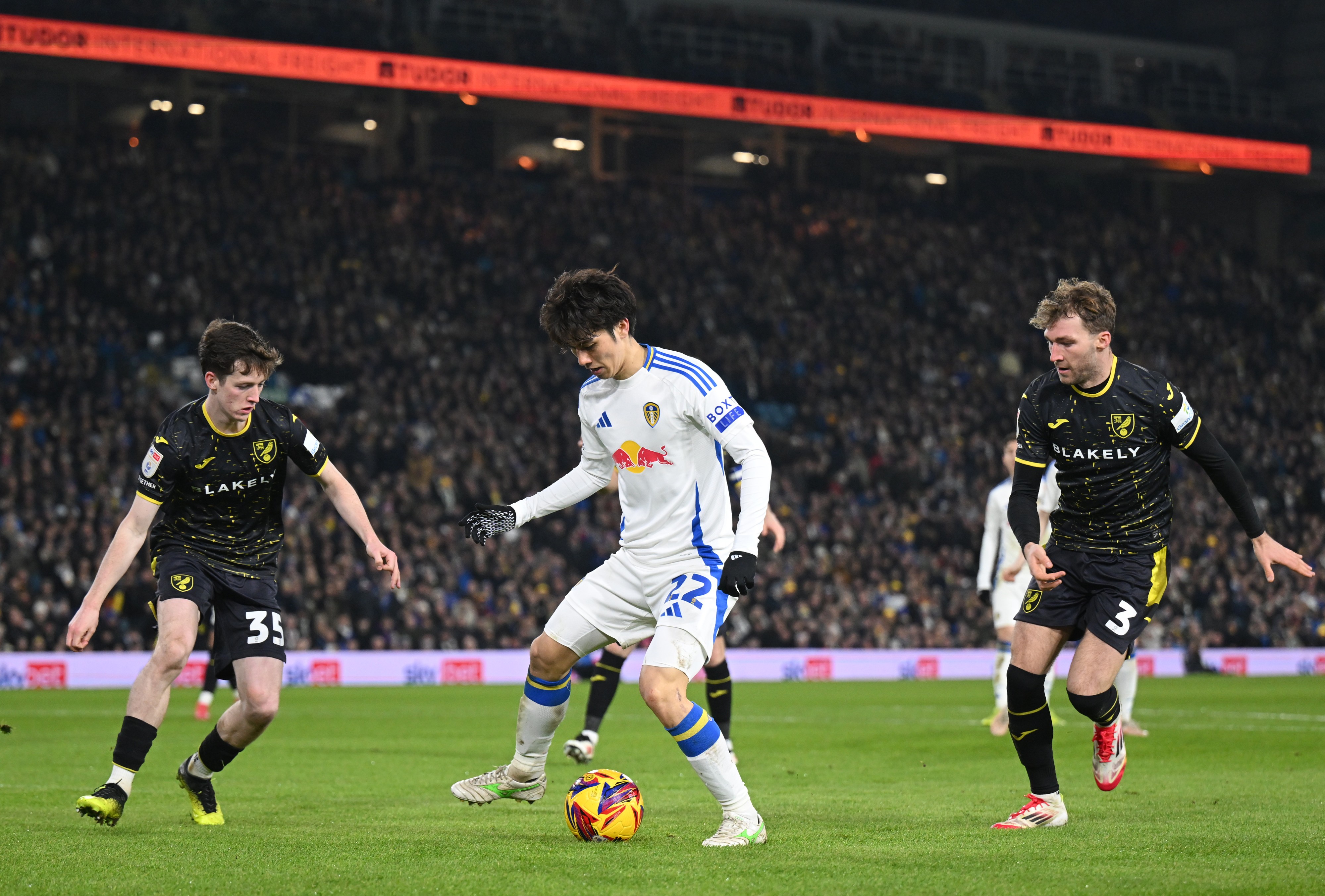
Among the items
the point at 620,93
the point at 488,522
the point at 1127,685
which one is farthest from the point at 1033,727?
the point at 620,93

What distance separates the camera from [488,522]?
25.1ft

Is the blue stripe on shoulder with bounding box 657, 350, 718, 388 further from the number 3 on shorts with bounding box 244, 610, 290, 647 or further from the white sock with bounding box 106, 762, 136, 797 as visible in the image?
the white sock with bounding box 106, 762, 136, 797

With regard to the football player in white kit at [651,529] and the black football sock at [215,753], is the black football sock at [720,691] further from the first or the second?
the black football sock at [215,753]

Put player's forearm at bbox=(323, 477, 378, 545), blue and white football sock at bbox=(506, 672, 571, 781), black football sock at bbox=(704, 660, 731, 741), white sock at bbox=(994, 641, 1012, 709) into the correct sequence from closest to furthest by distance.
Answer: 1. blue and white football sock at bbox=(506, 672, 571, 781)
2. player's forearm at bbox=(323, 477, 378, 545)
3. black football sock at bbox=(704, 660, 731, 741)
4. white sock at bbox=(994, 641, 1012, 709)

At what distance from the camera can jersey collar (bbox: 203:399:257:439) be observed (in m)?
8.06

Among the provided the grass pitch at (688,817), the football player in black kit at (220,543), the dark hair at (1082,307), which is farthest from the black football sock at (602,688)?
the dark hair at (1082,307)

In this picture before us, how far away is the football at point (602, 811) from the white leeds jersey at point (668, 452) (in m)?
1.13

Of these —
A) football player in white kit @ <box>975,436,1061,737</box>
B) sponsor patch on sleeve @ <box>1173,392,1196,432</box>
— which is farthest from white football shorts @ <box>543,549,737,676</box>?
football player in white kit @ <box>975,436,1061,737</box>

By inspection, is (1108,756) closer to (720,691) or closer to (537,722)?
(537,722)

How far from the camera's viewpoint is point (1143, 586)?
7.93 meters

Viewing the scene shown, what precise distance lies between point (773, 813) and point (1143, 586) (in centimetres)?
242

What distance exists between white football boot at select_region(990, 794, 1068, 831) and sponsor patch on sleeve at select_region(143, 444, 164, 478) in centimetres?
468

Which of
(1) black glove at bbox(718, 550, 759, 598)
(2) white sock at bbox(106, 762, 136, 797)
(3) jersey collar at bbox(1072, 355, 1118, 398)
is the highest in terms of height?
(3) jersey collar at bbox(1072, 355, 1118, 398)

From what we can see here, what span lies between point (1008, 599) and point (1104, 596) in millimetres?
8169
